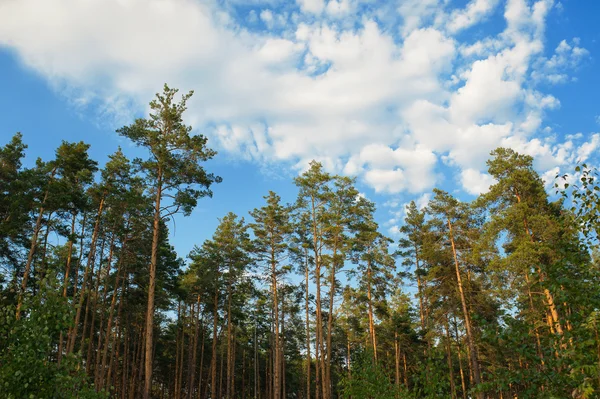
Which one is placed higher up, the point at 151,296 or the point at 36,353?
the point at 151,296

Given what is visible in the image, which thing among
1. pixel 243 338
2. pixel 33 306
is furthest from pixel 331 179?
pixel 243 338

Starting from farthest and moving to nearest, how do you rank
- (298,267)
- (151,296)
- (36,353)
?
(298,267)
(151,296)
(36,353)

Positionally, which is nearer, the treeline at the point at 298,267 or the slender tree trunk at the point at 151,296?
the treeline at the point at 298,267

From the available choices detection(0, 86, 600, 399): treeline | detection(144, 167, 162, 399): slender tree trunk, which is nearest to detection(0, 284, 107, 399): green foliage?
detection(0, 86, 600, 399): treeline

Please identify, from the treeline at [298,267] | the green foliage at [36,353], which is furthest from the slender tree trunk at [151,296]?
the green foliage at [36,353]

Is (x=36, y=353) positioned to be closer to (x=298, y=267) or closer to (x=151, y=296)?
(x=151, y=296)

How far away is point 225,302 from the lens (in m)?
34.0

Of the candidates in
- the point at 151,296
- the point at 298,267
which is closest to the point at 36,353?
the point at 151,296

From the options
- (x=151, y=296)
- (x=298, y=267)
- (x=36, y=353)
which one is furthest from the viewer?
(x=298, y=267)

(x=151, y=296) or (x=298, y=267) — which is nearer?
(x=151, y=296)

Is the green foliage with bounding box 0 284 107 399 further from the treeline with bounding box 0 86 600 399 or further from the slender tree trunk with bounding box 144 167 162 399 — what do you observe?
the slender tree trunk with bounding box 144 167 162 399

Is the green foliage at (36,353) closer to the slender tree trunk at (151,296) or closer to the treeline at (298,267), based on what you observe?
the treeline at (298,267)

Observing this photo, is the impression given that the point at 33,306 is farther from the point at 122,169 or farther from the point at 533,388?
the point at 122,169

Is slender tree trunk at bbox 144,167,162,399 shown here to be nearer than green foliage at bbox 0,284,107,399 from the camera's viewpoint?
No
